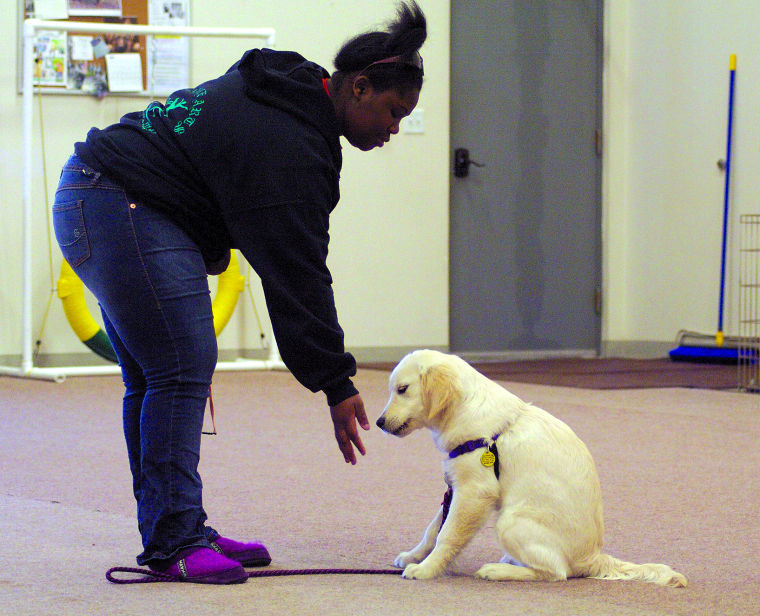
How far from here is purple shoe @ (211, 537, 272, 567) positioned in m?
1.96

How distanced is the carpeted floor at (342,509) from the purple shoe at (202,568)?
25 millimetres

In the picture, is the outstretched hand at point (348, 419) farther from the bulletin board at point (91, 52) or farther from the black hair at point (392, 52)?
the bulletin board at point (91, 52)

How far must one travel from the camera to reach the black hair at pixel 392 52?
5.68 feet

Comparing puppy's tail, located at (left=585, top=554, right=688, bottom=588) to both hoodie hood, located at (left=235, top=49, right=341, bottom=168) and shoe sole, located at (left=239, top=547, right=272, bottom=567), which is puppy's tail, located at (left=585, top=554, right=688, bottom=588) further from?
hoodie hood, located at (left=235, top=49, right=341, bottom=168)

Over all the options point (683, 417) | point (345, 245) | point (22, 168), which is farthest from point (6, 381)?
point (683, 417)

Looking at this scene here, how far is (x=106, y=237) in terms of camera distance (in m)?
1.76

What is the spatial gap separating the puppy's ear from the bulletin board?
4.29m

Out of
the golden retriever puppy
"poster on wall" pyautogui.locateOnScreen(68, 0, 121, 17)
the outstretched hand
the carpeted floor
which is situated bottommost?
the carpeted floor

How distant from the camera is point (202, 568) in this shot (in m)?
1.78

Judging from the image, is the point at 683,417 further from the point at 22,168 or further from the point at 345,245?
the point at 22,168

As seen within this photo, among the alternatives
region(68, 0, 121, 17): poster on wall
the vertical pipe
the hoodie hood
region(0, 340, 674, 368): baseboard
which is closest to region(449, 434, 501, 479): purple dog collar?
the hoodie hood

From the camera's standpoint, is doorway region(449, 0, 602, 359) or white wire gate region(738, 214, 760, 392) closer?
white wire gate region(738, 214, 760, 392)

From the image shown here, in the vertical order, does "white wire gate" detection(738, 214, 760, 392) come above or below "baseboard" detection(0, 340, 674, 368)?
above

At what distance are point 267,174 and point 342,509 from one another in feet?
3.54
